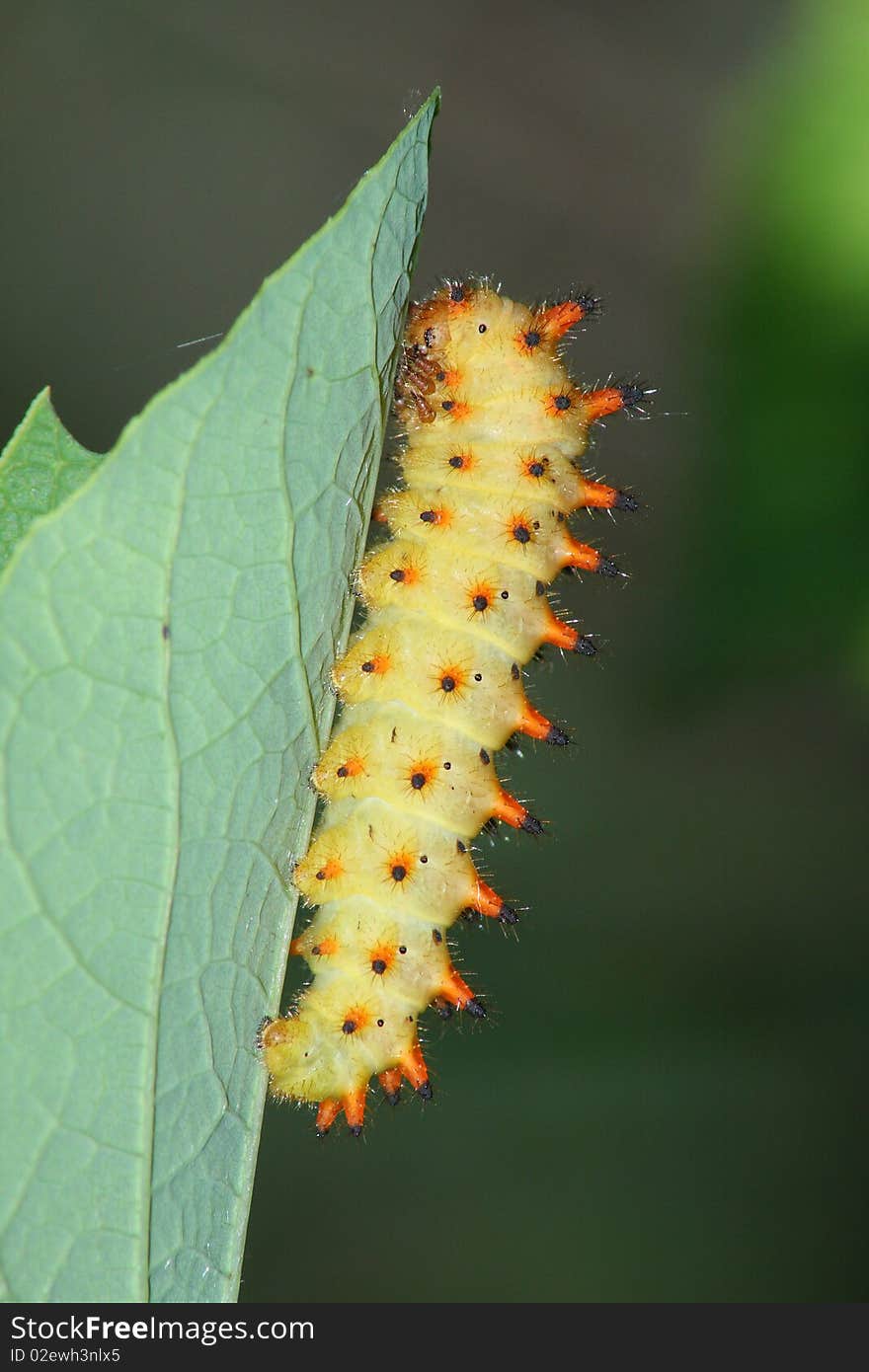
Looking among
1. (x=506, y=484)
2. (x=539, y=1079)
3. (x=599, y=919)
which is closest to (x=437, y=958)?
(x=506, y=484)

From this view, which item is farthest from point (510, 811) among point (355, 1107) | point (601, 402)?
point (601, 402)

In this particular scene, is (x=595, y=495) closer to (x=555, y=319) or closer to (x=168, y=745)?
(x=555, y=319)

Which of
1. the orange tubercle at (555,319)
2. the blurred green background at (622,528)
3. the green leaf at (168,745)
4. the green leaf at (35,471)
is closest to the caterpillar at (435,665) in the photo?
the orange tubercle at (555,319)

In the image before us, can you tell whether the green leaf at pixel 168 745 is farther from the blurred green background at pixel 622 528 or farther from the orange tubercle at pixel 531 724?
the blurred green background at pixel 622 528

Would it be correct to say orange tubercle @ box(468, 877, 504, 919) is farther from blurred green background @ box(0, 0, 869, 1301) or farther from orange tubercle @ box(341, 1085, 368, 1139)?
blurred green background @ box(0, 0, 869, 1301)

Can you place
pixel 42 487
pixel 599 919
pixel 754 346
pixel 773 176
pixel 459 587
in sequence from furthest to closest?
pixel 599 919 < pixel 754 346 < pixel 773 176 < pixel 459 587 < pixel 42 487

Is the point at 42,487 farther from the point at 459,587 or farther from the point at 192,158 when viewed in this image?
the point at 192,158
